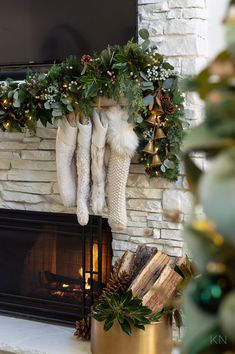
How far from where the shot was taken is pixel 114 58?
6.67 feet

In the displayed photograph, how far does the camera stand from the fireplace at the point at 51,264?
8.01 feet

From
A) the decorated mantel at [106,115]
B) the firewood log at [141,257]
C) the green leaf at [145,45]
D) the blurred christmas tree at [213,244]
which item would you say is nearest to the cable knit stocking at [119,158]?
the decorated mantel at [106,115]

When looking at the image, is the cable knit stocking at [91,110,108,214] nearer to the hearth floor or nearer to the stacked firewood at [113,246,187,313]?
the stacked firewood at [113,246,187,313]

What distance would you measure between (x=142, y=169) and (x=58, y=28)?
26.6 inches

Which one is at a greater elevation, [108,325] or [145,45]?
[145,45]

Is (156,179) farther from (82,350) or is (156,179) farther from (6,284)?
(6,284)

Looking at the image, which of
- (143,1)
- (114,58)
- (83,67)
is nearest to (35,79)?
(83,67)

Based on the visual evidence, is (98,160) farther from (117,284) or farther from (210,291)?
(210,291)

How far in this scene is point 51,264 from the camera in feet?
8.46

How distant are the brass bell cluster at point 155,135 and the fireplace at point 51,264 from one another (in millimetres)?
407

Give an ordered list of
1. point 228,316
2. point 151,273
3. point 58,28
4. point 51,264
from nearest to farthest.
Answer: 1. point 228,316
2. point 151,273
3. point 58,28
4. point 51,264

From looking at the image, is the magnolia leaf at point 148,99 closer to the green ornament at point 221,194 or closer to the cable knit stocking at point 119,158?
the cable knit stocking at point 119,158

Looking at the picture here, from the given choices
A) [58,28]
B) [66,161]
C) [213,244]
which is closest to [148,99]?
[66,161]

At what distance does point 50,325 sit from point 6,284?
320 mm
